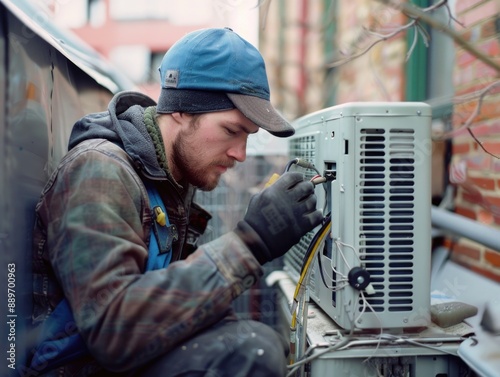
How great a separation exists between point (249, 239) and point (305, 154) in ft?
2.46

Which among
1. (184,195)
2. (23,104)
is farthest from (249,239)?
(23,104)

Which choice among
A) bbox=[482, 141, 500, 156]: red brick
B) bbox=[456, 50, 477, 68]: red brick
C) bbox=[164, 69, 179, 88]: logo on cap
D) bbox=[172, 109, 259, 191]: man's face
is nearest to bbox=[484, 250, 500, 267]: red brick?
bbox=[482, 141, 500, 156]: red brick

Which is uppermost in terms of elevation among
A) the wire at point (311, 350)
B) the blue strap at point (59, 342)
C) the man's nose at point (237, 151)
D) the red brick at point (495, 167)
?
the man's nose at point (237, 151)

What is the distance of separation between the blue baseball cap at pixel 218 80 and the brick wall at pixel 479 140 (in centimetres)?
92

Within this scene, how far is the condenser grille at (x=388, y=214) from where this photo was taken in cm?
163

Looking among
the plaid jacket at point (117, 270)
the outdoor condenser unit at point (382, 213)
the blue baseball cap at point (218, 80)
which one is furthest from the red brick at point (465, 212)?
the plaid jacket at point (117, 270)

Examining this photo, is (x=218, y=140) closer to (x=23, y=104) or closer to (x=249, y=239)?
(x=249, y=239)

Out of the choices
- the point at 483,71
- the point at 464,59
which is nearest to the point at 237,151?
the point at 483,71

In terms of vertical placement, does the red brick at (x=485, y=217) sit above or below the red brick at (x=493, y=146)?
below

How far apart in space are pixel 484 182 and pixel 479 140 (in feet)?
0.66

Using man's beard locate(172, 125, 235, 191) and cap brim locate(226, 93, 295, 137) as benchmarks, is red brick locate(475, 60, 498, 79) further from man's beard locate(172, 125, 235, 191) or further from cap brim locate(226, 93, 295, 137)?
man's beard locate(172, 125, 235, 191)

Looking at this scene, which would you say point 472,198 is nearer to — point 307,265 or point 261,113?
point 307,265

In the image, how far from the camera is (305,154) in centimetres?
213

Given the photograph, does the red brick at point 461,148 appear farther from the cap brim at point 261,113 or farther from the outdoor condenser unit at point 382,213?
the cap brim at point 261,113
